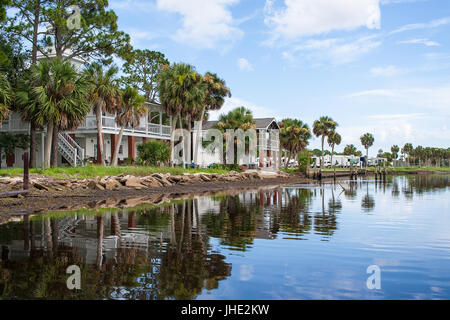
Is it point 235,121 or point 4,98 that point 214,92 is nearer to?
point 235,121

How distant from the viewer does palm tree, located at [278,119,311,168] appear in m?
63.0

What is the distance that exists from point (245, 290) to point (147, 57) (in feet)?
167

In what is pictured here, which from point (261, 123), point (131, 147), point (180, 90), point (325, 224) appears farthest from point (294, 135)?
point (325, 224)

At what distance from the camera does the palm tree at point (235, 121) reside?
46581mm

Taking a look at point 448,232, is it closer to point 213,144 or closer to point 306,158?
point 213,144

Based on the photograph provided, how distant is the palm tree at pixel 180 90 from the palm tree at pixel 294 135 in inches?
1007

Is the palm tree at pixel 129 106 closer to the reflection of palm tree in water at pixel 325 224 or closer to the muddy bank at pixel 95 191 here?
the muddy bank at pixel 95 191

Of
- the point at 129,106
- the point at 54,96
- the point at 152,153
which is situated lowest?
the point at 152,153

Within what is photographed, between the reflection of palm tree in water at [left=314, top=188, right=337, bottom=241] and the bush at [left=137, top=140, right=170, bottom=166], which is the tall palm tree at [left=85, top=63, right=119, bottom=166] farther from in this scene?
the reflection of palm tree in water at [left=314, top=188, right=337, bottom=241]

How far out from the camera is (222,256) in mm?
9211

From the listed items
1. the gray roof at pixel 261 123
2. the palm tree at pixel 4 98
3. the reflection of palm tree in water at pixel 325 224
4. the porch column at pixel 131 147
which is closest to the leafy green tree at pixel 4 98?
the palm tree at pixel 4 98

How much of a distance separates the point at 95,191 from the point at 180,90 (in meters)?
18.6

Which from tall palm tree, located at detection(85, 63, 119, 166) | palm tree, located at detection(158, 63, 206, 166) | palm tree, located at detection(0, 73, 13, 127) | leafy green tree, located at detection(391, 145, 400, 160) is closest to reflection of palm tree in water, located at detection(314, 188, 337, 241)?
tall palm tree, located at detection(85, 63, 119, 166)

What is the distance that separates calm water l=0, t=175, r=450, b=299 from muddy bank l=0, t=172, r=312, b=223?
111 inches
